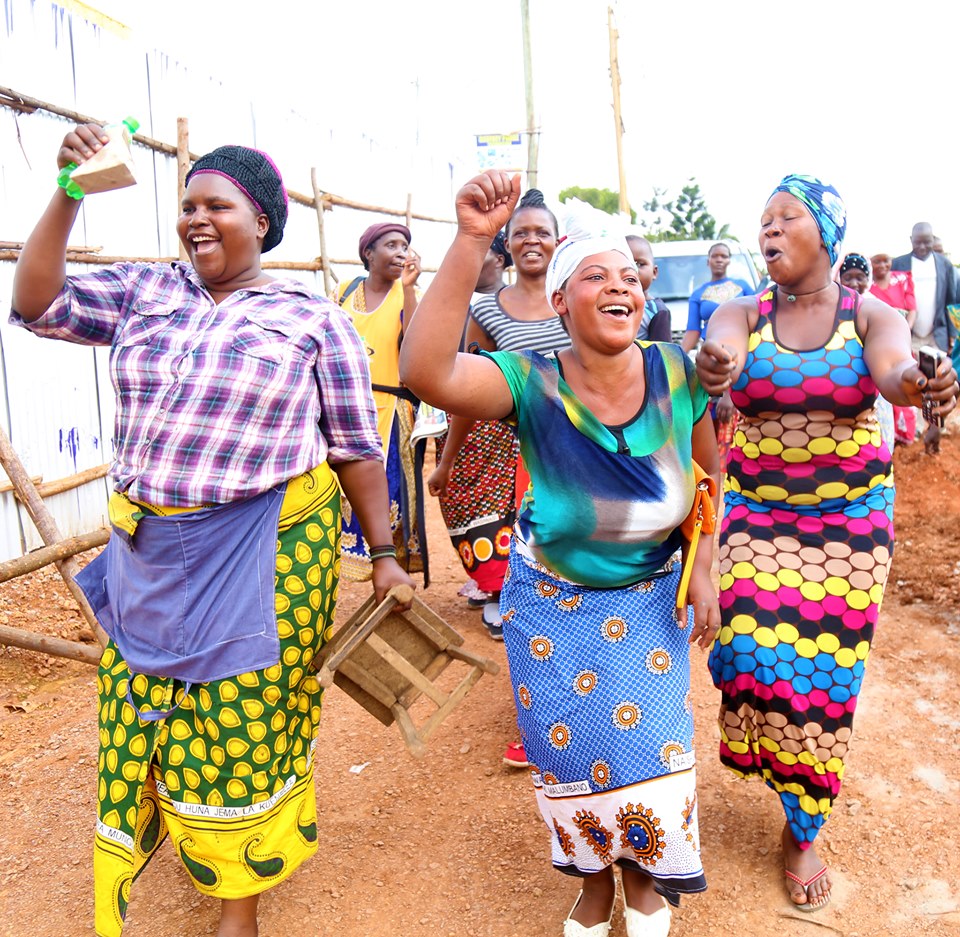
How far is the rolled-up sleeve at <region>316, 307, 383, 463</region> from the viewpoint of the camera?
2.69 meters

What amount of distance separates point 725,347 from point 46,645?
3342mm

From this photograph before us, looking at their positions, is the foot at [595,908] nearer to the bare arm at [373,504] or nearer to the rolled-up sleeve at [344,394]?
the bare arm at [373,504]

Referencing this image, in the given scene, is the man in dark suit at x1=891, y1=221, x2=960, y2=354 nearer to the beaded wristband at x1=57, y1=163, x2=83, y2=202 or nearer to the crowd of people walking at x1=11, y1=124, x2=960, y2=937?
the crowd of people walking at x1=11, y1=124, x2=960, y2=937

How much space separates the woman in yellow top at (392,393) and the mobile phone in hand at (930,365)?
10.7 ft

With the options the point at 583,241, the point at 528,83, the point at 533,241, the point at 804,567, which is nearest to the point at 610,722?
the point at 804,567

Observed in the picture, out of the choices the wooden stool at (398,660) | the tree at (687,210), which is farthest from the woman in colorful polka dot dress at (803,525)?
the tree at (687,210)

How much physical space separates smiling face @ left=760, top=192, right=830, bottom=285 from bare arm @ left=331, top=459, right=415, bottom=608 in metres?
1.35

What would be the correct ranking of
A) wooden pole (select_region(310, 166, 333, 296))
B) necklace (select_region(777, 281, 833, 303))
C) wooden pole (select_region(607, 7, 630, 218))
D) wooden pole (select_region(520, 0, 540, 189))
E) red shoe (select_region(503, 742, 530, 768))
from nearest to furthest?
necklace (select_region(777, 281, 833, 303)) < red shoe (select_region(503, 742, 530, 768)) < wooden pole (select_region(310, 166, 333, 296)) < wooden pole (select_region(520, 0, 540, 189)) < wooden pole (select_region(607, 7, 630, 218))

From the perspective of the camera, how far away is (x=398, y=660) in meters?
2.69

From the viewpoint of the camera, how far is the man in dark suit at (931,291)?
414 inches

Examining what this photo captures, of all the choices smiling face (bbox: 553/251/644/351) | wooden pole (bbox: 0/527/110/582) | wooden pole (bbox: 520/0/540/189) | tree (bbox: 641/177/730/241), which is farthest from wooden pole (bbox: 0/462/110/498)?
tree (bbox: 641/177/730/241)

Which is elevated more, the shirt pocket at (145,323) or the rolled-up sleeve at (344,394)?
the shirt pocket at (145,323)

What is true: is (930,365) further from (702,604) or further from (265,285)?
(265,285)

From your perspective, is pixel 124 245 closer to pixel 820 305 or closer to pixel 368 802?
pixel 368 802
